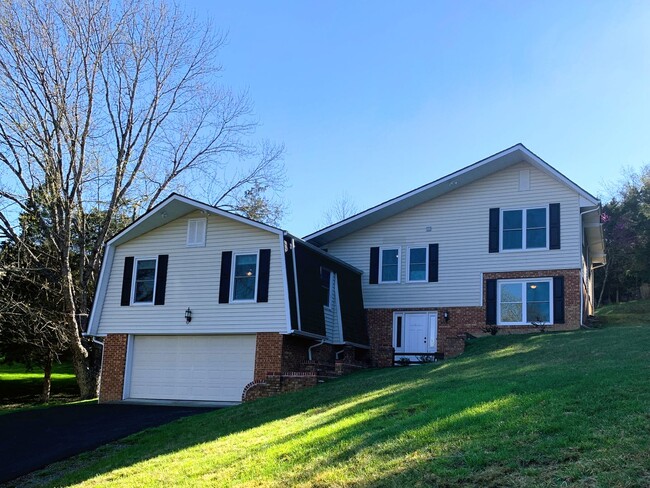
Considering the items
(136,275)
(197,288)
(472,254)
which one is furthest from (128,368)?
(472,254)

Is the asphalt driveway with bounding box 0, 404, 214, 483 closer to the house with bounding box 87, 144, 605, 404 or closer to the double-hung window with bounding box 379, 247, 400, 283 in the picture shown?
the house with bounding box 87, 144, 605, 404

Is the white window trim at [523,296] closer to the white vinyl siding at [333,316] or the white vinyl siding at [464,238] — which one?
the white vinyl siding at [464,238]

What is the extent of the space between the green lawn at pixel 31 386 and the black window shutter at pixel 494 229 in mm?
17903

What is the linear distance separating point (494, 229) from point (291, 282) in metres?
6.82

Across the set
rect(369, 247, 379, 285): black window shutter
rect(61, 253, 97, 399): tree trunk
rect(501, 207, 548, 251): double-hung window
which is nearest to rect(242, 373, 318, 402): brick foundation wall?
rect(369, 247, 379, 285): black window shutter

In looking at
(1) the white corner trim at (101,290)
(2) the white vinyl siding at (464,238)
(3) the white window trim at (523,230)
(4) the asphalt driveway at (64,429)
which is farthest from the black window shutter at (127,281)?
(3) the white window trim at (523,230)

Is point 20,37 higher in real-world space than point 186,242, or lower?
higher

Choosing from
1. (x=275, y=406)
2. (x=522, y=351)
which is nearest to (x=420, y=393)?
(x=275, y=406)

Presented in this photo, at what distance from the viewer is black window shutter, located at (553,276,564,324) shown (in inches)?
730

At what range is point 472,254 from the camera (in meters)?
20.0

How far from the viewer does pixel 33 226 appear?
2439cm

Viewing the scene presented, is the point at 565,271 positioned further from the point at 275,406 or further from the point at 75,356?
the point at 75,356

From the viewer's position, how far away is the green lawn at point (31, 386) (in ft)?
94.0

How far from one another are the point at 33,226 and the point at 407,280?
1425 centimetres
